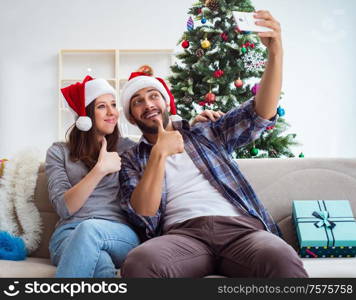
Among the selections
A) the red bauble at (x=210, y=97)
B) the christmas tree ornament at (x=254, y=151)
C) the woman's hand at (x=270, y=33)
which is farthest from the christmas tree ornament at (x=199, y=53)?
the woman's hand at (x=270, y=33)

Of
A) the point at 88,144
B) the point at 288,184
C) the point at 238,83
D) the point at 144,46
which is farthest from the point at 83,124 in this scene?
the point at 144,46

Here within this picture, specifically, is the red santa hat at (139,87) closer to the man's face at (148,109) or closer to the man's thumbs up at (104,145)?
the man's face at (148,109)

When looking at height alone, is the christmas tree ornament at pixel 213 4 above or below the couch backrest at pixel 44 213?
above

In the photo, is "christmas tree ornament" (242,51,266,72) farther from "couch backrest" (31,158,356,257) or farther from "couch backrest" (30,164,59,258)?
"couch backrest" (30,164,59,258)

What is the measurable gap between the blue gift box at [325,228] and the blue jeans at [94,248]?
0.63 m

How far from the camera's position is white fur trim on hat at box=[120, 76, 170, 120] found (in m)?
2.01

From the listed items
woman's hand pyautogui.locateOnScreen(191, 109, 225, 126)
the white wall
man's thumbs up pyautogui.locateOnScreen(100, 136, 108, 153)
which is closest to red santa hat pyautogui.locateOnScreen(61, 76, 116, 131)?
man's thumbs up pyautogui.locateOnScreen(100, 136, 108, 153)

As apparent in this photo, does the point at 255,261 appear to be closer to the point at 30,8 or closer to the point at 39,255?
the point at 39,255

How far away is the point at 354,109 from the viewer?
5691mm

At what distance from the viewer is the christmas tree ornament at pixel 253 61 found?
3.21 metres

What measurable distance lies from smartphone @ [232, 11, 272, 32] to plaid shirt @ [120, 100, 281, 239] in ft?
0.98

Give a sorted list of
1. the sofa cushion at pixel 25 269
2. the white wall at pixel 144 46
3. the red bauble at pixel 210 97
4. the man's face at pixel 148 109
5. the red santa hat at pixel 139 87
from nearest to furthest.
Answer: the sofa cushion at pixel 25 269 → the man's face at pixel 148 109 → the red santa hat at pixel 139 87 → the red bauble at pixel 210 97 → the white wall at pixel 144 46

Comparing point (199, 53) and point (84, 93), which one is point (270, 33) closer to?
point (84, 93)

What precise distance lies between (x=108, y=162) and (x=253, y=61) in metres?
1.70
